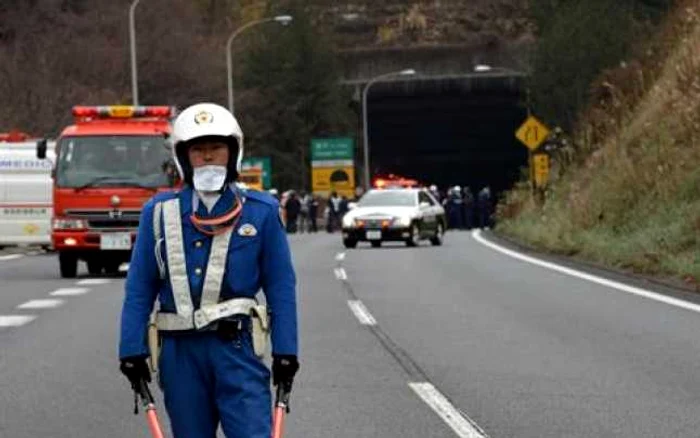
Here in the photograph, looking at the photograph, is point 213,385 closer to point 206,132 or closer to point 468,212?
point 206,132

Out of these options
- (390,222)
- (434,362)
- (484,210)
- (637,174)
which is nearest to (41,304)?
(434,362)

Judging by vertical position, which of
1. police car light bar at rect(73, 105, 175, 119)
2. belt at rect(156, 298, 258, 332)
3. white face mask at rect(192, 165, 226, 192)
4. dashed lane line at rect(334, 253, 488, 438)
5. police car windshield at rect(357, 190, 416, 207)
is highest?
police car light bar at rect(73, 105, 175, 119)

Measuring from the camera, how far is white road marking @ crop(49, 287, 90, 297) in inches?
995

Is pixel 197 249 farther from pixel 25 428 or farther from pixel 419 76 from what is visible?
pixel 419 76

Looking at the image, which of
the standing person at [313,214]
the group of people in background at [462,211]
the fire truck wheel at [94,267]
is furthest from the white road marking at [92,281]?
the standing person at [313,214]

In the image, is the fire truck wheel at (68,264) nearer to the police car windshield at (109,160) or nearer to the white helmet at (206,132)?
the police car windshield at (109,160)

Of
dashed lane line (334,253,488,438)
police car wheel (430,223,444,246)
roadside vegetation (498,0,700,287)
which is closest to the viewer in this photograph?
dashed lane line (334,253,488,438)

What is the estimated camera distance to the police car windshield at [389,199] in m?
44.4

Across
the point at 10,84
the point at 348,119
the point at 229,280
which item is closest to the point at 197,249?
the point at 229,280

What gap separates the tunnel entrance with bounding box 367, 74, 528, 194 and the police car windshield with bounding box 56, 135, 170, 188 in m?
54.6

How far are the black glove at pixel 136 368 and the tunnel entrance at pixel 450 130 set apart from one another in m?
75.4

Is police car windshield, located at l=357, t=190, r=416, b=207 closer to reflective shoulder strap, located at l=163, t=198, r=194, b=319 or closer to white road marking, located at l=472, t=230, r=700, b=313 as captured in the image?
→ white road marking, located at l=472, t=230, r=700, b=313

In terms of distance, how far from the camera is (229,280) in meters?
7.05

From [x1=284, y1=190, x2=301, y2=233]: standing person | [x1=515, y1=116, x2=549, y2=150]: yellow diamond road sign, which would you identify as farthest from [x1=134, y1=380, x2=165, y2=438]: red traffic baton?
[x1=284, y1=190, x2=301, y2=233]: standing person
